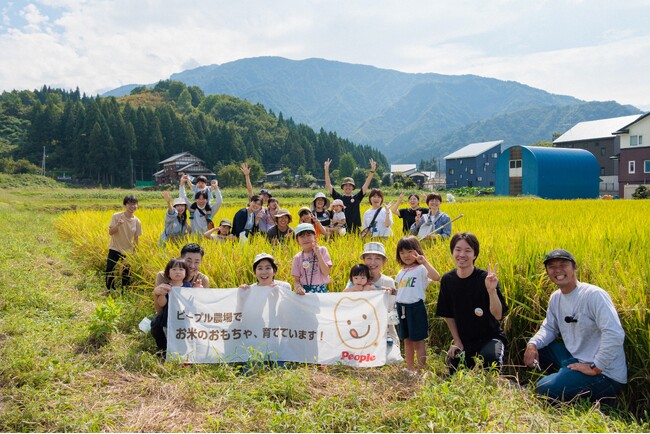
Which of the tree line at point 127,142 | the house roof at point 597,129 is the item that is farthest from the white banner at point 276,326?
the tree line at point 127,142

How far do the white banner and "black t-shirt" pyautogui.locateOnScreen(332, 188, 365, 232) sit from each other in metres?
3.43

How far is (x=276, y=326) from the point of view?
173 inches

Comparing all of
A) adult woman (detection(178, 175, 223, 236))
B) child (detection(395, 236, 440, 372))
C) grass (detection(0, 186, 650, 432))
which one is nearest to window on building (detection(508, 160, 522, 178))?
adult woman (detection(178, 175, 223, 236))

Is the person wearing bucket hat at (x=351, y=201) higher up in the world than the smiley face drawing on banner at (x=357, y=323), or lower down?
higher up

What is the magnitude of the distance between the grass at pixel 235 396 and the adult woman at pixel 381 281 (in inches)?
10.2

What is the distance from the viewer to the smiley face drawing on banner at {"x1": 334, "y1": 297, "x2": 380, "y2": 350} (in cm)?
420

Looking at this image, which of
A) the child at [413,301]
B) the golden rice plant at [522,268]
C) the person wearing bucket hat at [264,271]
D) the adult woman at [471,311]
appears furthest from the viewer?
the person wearing bucket hat at [264,271]

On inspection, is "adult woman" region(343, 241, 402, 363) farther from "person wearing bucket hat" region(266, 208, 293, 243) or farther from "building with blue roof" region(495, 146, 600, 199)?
"building with blue roof" region(495, 146, 600, 199)

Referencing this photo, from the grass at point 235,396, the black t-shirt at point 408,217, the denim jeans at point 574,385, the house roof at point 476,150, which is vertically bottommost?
the grass at point 235,396

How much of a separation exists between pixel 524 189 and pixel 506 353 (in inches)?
1432

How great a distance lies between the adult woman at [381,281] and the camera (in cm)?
433

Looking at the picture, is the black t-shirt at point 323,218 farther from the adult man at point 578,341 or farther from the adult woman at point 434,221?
the adult man at point 578,341

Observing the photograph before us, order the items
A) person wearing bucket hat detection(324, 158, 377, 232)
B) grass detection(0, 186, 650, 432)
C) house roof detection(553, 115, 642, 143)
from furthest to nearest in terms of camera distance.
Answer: house roof detection(553, 115, 642, 143)
person wearing bucket hat detection(324, 158, 377, 232)
grass detection(0, 186, 650, 432)

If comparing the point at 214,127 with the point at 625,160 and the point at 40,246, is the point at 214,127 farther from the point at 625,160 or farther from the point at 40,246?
the point at 40,246
